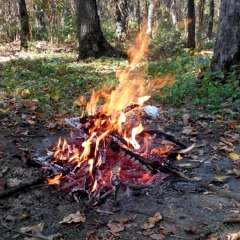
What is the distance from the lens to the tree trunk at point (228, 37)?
7957mm

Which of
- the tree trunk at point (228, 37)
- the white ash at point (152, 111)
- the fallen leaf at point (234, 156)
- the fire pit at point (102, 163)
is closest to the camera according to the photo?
the fire pit at point (102, 163)

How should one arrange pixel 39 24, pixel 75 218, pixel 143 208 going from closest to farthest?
pixel 75 218 → pixel 143 208 → pixel 39 24

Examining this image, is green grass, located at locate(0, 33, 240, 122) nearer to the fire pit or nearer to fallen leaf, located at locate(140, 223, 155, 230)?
the fire pit

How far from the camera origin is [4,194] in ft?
12.8

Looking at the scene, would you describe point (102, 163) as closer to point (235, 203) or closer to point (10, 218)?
point (10, 218)

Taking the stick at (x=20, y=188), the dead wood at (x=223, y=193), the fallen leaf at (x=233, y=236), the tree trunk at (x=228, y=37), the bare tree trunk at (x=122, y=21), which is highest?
the bare tree trunk at (x=122, y=21)

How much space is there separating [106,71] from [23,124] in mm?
5475

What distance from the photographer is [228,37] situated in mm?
8055

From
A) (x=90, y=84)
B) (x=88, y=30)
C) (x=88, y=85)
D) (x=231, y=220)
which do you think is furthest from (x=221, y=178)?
(x=88, y=30)

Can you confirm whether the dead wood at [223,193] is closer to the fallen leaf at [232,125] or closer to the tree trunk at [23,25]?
the fallen leaf at [232,125]

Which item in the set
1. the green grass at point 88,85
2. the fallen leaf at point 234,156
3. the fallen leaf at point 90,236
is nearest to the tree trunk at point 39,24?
the green grass at point 88,85

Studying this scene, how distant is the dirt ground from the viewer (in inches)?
130

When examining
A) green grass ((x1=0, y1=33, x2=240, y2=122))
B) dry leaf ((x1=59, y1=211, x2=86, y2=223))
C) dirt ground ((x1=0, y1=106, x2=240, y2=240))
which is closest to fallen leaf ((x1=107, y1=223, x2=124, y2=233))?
dirt ground ((x1=0, y1=106, x2=240, y2=240))

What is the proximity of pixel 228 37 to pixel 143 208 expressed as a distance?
5611mm
